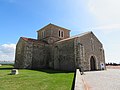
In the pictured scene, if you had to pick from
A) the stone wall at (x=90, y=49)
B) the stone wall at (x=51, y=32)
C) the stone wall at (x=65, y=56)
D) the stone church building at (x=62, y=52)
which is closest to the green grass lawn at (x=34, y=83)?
the stone wall at (x=65, y=56)

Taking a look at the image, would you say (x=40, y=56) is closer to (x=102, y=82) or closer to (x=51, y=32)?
(x=51, y=32)

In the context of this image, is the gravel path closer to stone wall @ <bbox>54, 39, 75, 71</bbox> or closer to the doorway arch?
stone wall @ <bbox>54, 39, 75, 71</bbox>

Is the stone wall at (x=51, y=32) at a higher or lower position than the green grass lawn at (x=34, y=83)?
higher

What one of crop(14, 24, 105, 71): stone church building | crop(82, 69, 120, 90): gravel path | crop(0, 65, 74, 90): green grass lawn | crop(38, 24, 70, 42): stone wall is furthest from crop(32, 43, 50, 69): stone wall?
crop(82, 69, 120, 90): gravel path

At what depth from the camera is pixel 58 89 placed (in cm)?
655

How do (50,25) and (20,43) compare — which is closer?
(20,43)

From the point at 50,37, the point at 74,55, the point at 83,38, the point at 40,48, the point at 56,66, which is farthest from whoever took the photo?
the point at 50,37

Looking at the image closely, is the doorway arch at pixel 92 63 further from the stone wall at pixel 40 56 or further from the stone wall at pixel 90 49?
the stone wall at pixel 40 56

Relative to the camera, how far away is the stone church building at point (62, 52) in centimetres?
2127

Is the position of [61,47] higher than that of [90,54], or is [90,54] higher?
[61,47]

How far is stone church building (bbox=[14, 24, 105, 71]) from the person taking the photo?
21266 millimetres

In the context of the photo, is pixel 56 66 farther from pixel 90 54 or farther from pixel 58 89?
pixel 58 89

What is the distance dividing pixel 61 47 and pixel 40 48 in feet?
17.0

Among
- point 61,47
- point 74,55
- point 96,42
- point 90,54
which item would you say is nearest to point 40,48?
point 61,47
